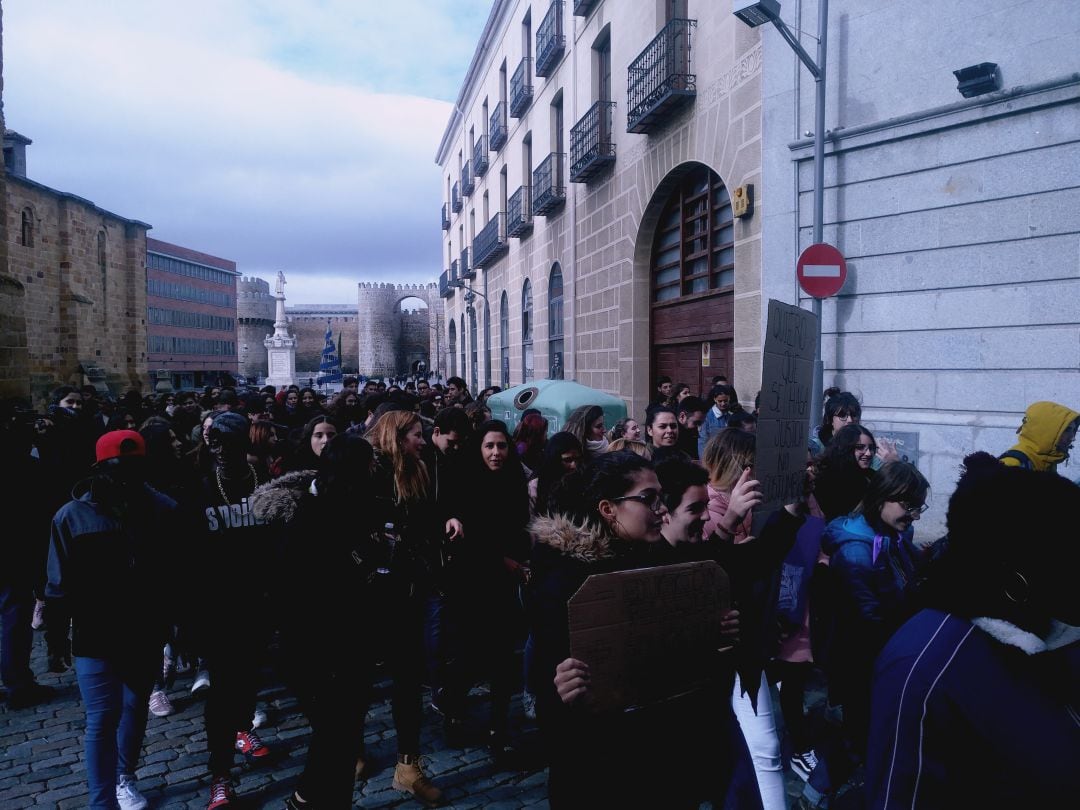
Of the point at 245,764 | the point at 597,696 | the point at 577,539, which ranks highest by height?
the point at 577,539

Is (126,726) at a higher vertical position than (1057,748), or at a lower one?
lower

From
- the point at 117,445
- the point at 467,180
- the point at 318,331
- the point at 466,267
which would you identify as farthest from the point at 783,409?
the point at 318,331

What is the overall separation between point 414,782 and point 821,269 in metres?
6.06

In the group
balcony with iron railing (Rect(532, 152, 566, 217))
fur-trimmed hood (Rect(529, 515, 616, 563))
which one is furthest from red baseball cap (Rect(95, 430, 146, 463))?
balcony with iron railing (Rect(532, 152, 566, 217))

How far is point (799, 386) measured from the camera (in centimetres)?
302

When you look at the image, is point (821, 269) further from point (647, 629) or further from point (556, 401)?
point (647, 629)

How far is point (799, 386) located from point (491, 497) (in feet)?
6.54

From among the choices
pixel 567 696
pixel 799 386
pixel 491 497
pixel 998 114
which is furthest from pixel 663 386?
pixel 567 696

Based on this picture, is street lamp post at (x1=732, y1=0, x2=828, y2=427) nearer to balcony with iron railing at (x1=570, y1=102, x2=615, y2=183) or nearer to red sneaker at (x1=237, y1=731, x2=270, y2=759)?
red sneaker at (x1=237, y1=731, x2=270, y2=759)

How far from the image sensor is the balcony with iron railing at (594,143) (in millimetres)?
14094

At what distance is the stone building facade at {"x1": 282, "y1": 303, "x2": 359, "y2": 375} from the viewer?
286 feet

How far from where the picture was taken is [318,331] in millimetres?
88938

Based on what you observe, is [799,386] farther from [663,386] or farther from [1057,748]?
[663,386]

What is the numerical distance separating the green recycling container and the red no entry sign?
253 cm
